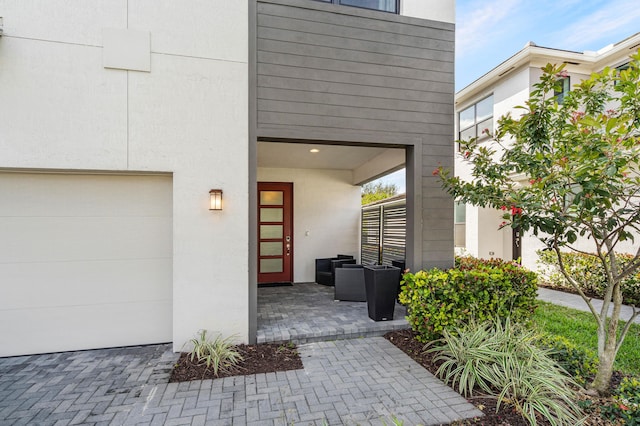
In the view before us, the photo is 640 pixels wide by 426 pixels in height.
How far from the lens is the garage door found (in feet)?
11.7

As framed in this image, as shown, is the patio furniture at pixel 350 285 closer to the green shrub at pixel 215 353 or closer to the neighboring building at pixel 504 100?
the green shrub at pixel 215 353

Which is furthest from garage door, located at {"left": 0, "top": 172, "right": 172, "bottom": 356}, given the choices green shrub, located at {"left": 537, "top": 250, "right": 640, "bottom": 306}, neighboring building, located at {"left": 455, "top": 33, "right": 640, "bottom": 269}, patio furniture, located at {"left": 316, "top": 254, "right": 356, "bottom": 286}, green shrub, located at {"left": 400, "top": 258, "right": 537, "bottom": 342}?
neighboring building, located at {"left": 455, "top": 33, "right": 640, "bottom": 269}

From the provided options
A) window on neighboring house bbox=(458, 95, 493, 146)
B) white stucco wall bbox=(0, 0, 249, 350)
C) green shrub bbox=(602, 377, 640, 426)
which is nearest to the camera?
green shrub bbox=(602, 377, 640, 426)

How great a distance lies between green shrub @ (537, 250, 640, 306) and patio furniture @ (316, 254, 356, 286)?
184 inches

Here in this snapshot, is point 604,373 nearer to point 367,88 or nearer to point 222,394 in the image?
point 222,394

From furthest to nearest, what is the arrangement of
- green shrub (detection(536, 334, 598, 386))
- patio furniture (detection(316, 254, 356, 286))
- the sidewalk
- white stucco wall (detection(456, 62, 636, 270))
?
white stucco wall (detection(456, 62, 636, 270))
patio furniture (detection(316, 254, 356, 286))
the sidewalk
green shrub (detection(536, 334, 598, 386))

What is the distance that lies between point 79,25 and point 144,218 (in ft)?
7.63

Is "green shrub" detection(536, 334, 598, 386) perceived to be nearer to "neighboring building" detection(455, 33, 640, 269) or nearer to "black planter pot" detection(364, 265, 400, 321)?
"black planter pot" detection(364, 265, 400, 321)

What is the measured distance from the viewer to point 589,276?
22.0ft

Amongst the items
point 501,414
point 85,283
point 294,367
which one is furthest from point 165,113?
point 501,414

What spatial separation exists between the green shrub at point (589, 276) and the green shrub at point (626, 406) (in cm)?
392

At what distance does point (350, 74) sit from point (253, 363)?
12.9ft

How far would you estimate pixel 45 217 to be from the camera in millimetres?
3645

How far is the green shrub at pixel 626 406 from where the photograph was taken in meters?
2.26
